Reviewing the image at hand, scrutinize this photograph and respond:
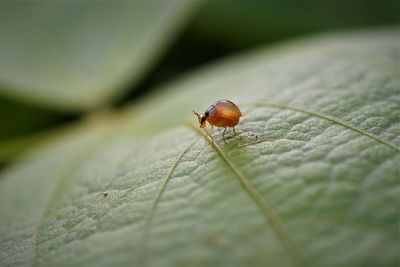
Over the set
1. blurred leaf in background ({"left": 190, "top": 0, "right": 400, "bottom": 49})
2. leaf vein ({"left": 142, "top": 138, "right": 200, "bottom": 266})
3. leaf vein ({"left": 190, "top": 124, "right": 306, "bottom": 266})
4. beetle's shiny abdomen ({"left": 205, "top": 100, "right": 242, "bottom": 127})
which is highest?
blurred leaf in background ({"left": 190, "top": 0, "right": 400, "bottom": 49})

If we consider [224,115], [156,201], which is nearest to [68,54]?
[224,115]

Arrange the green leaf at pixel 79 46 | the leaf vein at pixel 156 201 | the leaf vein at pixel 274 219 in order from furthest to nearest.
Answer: the green leaf at pixel 79 46 → the leaf vein at pixel 156 201 → the leaf vein at pixel 274 219

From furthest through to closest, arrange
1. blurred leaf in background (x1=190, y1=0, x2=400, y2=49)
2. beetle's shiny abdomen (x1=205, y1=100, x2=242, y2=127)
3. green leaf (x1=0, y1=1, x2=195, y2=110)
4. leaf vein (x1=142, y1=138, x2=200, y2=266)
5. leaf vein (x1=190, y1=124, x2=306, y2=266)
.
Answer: blurred leaf in background (x1=190, y1=0, x2=400, y2=49), green leaf (x1=0, y1=1, x2=195, y2=110), beetle's shiny abdomen (x1=205, y1=100, x2=242, y2=127), leaf vein (x1=142, y1=138, x2=200, y2=266), leaf vein (x1=190, y1=124, x2=306, y2=266)

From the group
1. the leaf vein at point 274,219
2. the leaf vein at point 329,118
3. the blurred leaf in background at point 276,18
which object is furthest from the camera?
the blurred leaf in background at point 276,18

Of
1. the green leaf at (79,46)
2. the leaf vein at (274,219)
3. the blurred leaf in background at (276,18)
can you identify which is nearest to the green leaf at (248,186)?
the leaf vein at (274,219)

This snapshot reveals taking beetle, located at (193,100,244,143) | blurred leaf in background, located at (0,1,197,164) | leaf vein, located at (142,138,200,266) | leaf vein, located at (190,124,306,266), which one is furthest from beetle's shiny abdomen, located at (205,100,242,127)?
A: blurred leaf in background, located at (0,1,197,164)

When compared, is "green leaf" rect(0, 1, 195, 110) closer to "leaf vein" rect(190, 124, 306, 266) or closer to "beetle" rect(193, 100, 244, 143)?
"beetle" rect(193, 100, 244, 143)

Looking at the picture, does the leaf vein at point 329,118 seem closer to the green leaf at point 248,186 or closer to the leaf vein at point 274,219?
the green leaf at point 248,186
